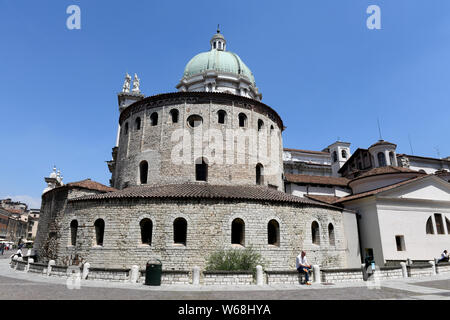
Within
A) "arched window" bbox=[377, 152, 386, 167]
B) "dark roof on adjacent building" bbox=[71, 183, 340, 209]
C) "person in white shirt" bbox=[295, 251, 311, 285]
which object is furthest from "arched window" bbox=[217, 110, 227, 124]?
"arched window" bbox=[377, 152, 386, 167]

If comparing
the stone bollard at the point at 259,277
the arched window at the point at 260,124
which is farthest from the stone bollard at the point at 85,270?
the arched window at the point at 260,124

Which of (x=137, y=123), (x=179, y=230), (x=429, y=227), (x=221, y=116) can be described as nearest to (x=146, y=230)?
(x=179, y=230)

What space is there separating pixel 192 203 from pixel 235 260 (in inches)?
166

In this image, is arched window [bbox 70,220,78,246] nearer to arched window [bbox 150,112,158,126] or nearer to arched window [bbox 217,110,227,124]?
arched window [bbox 150,112,158,126]

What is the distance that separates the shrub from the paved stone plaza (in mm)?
2601

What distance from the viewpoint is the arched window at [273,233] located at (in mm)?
17609

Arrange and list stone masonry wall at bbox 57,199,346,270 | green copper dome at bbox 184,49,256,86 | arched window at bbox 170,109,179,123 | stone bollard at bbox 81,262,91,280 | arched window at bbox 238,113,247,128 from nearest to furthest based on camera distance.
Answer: stone bollard at bbox 81,262,91,280, stone masonry wall at bbox 57,199,346,270, arched window at bbox 170,109,179,123, arched window at bbox 238,113,247,128, green copper dome at bbox 184,49,256,86

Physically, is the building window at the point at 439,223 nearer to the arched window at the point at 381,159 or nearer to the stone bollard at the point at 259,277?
the arched window at the point at 381,159

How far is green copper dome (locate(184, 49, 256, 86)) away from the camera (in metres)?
34.3

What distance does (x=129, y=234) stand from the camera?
1647 centimetres

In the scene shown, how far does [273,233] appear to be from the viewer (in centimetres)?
1811
